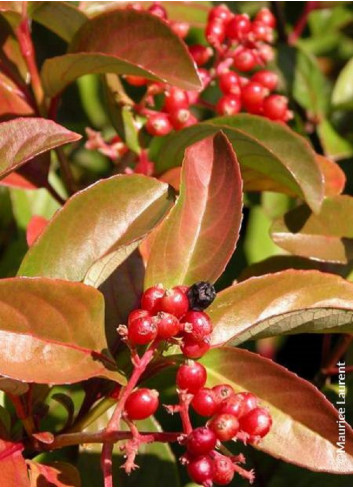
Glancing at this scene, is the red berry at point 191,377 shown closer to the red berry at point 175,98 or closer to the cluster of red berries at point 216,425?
the cluster of red berries at point 216,425

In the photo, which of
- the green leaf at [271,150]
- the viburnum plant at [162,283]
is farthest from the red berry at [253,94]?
the green leaf at [271,150]

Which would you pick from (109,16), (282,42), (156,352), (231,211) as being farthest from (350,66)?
(156,352)

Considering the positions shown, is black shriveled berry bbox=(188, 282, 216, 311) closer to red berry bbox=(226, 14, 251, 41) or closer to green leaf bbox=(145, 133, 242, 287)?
green leaf bbox=(145, 133, 242, 287)

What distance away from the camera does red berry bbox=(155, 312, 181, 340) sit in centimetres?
113

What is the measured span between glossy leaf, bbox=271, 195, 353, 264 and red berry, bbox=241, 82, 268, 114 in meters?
0.27

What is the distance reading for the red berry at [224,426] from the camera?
109 cm

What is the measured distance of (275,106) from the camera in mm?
1785

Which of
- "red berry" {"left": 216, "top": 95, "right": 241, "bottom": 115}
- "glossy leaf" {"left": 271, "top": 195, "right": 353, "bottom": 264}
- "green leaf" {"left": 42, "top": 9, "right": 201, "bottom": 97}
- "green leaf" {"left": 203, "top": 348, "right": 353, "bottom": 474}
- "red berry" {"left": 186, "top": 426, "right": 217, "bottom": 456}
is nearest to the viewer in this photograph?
"red berry" {"left": 186, "top": 426, "right": 217, "bottom": 456}

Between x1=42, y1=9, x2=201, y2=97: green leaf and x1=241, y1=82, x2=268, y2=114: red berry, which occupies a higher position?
x1=42, y1=9, x2=201, y2=97: green leaf

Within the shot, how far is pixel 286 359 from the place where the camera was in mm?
2168

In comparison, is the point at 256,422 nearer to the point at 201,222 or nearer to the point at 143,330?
the point at 143,330

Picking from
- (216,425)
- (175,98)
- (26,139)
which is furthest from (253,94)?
(216,425)

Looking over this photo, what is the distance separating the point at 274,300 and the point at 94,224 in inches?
12.2

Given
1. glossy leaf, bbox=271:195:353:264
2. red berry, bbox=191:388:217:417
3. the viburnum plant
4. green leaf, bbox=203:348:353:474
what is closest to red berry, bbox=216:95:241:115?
the viburnum plant
